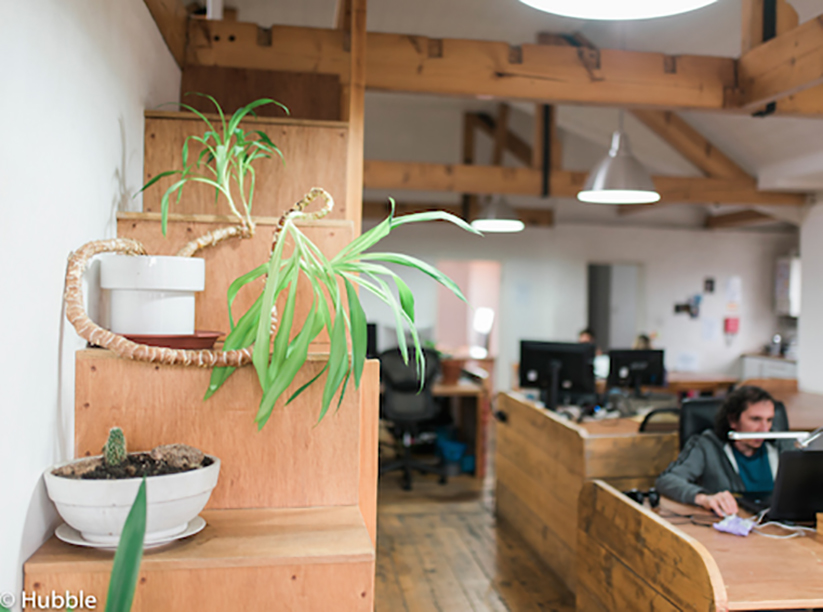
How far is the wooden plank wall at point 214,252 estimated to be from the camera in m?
1.94

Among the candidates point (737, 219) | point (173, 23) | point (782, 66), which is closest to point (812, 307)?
point (737, 219)

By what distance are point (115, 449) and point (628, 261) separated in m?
8.76

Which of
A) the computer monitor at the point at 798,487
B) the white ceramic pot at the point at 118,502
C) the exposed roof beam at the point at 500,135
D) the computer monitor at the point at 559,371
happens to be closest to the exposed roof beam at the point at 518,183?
the exposed roof beam at the point at 500,135

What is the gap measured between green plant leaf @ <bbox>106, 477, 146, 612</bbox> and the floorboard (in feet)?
8.29

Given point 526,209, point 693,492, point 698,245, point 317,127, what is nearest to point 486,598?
point 693,492

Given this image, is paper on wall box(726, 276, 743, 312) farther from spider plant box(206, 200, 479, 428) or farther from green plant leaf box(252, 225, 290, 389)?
green plant leaf box(252, 225, 290, 389)

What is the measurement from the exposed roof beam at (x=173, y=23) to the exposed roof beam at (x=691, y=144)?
4.57 meters

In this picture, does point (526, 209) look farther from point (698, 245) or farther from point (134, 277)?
point (134, 277)

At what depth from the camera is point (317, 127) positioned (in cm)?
243

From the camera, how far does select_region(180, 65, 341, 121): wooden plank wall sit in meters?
2.92

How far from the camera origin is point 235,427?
1733 millimetres

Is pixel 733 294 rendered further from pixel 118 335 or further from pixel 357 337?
pixel 118 335

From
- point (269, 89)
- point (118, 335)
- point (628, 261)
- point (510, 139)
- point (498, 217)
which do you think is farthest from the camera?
point (628, 261)

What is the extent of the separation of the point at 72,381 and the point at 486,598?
262cm
